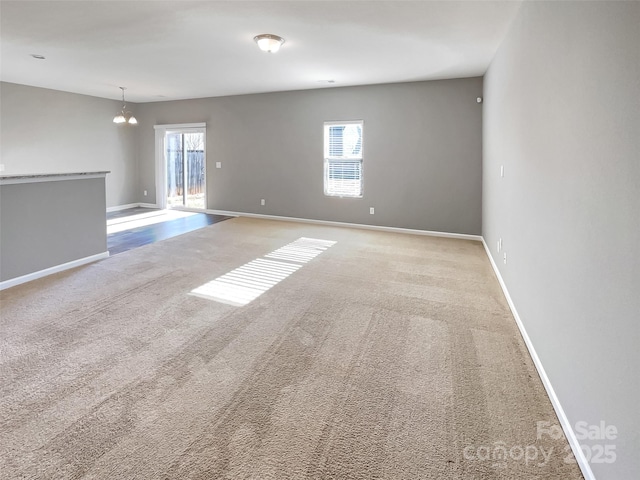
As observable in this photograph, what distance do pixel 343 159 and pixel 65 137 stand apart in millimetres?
5544

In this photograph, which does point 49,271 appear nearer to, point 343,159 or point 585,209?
point 585,209

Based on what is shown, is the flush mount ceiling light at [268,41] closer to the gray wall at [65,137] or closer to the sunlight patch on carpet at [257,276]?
the sunlight patch on carpet at [257,276]

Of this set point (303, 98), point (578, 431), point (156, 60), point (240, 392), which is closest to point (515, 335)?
point (578, 431)

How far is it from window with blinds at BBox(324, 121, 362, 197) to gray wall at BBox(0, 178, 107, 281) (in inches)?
154

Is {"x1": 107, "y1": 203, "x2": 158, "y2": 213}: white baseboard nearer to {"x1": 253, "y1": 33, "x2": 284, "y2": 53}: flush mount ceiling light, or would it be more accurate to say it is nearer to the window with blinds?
the window with blinds

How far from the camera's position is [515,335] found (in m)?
2.69

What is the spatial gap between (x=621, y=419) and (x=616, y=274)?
479 mm

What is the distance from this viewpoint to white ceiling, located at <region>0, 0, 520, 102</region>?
324cm

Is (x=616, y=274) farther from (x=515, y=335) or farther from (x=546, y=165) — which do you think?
(x=515, y=335)

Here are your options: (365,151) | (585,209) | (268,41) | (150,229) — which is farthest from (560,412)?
(150,229)

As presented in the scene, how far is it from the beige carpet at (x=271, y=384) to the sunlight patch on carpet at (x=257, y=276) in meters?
0.11

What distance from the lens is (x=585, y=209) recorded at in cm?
158

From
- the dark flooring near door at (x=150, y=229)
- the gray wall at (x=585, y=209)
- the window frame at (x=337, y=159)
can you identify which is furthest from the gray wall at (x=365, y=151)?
the gray wall at (x=585, y=209)

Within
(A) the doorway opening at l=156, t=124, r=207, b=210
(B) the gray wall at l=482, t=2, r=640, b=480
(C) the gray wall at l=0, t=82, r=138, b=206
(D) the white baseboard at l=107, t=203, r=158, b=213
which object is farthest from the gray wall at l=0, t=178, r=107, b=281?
(B) the gray wall at l=482, t=2, r=640, b=480
